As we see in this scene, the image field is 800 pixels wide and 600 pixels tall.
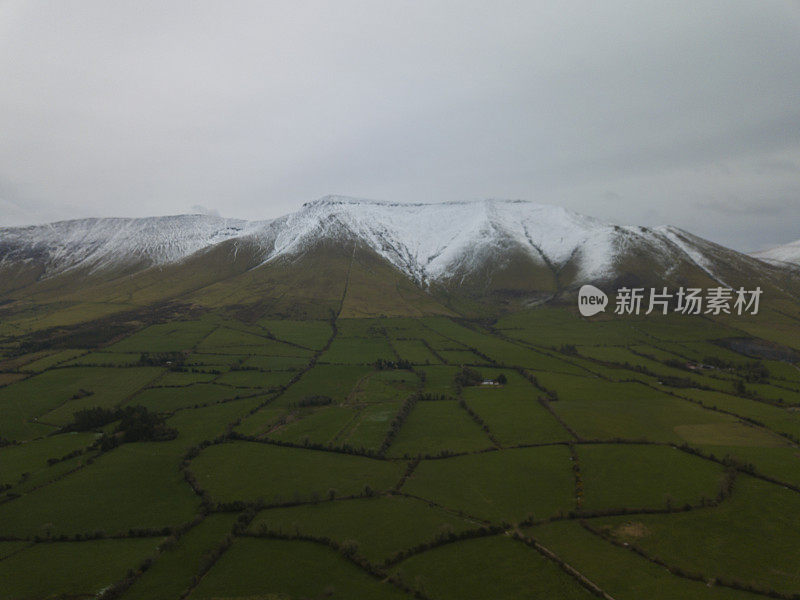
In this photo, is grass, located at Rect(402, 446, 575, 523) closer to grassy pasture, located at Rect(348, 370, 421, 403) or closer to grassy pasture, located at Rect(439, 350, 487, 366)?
grassy pasture, located at Rect(348, 370, 421, 403)

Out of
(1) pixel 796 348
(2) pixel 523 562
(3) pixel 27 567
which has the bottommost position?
(3) pixel 27 567

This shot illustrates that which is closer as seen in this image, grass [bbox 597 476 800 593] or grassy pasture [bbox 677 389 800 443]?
grass [bbox 597 476 800 593]

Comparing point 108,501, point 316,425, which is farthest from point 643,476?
point 108,501

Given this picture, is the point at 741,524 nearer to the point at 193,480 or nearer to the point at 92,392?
the point at 193,480

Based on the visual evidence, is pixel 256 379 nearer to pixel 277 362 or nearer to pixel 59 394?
pixel 277 362

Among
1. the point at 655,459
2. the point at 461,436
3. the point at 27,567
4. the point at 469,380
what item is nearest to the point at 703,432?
the point at 655,459

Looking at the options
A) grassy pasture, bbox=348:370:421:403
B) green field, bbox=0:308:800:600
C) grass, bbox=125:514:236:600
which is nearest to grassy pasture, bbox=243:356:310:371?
green field, bbox=0:308:800:600
